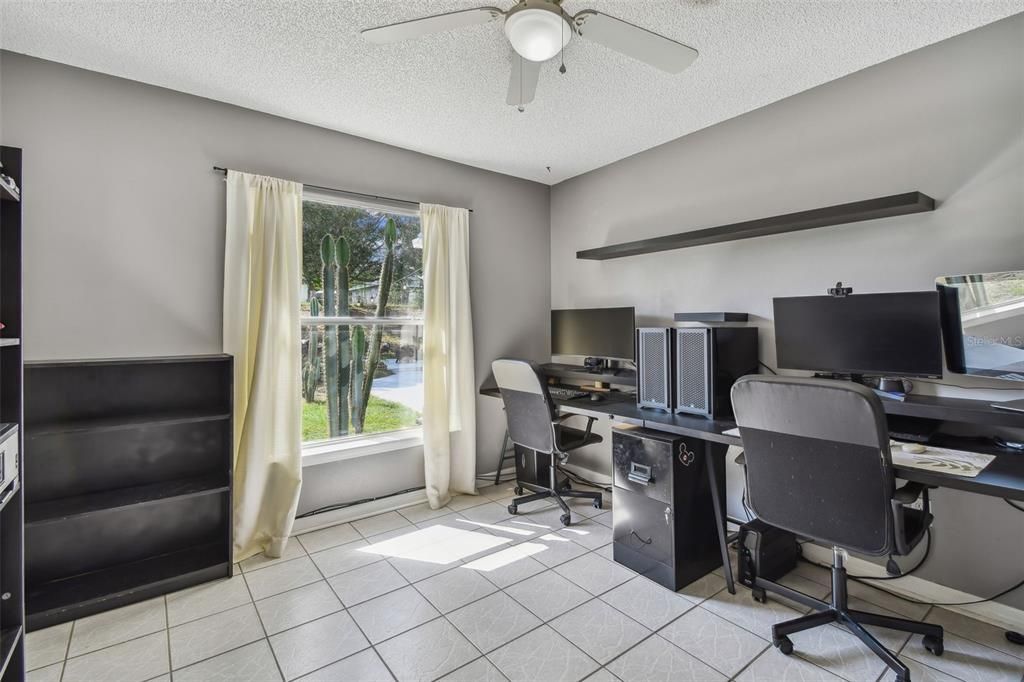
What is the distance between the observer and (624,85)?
7.71 feet

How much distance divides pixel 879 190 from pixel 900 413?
1072 millimetres

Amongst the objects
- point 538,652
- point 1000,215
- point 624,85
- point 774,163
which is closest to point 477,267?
point 624,85

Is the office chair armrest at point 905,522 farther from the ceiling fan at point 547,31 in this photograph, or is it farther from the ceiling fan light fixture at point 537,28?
the ceiling fan light fixture at point 537,28

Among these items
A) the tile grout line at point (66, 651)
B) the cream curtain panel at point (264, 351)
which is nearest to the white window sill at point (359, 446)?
the cream curtain panel at point (264, 351)

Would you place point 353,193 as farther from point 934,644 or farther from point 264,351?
point 934,644

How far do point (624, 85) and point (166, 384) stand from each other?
2.82 metres

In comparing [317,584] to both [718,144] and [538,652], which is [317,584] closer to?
[538,652]

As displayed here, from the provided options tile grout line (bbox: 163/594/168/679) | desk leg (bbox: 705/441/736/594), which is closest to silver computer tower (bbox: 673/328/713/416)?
desk leg (bbox: 705/441/736/594)

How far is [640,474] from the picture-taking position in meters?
2.34

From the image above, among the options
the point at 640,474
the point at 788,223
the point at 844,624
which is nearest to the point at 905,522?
the point at 844,624

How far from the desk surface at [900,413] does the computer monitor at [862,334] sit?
0.62ft

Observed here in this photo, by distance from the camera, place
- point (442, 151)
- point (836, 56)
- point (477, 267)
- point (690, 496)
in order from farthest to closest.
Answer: point (477, 267), point (442, 151), point (690, 496), point (836, 56)

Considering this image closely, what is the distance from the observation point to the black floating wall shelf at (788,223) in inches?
80.3

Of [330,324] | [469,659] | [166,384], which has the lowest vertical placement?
[469,659]
